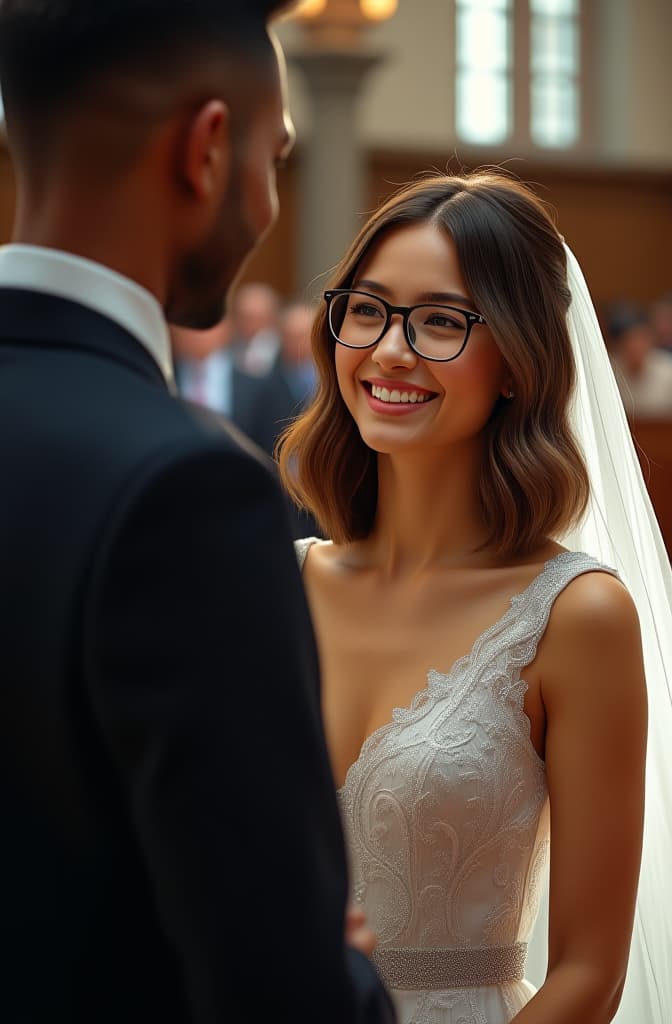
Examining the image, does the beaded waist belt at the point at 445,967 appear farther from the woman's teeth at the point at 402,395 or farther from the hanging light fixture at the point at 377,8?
the hanging light fixture at the point at 377,8

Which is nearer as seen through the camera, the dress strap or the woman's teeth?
the woman's teeth

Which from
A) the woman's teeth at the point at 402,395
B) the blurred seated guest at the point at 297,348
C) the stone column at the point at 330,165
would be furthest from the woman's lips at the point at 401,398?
the stone column at the point at 330,165

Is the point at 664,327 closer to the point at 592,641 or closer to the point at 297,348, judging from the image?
the point at 297,348

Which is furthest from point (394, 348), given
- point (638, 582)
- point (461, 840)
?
point (461, 840)

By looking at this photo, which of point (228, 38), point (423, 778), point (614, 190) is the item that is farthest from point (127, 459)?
point (614, 190)

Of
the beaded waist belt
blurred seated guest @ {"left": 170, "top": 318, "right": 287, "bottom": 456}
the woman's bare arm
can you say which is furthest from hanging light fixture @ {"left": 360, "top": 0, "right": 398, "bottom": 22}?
the beaded waist belt

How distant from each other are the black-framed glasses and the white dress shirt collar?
986 millimetres

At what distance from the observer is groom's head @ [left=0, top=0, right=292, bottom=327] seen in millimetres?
1077

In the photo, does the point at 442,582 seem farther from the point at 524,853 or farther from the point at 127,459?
the point at 127,459

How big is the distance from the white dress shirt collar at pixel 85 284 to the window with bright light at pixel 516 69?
14.2m

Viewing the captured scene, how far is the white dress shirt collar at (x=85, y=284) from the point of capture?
110 cm

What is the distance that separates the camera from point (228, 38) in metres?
1.11

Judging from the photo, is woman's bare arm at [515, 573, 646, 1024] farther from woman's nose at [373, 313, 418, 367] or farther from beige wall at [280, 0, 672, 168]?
beige wall at [280, 0, 672, 168]

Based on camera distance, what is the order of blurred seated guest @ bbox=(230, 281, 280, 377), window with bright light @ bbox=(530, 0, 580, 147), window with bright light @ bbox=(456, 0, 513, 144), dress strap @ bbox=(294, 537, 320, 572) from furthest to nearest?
1. window with bright light @ bbox=(530, 0, 580, 147)
2. window with bright light @ bbox=(456, 0, 513, 144)
3. blurred seated guest @ bbox=(230, 281, 280, 377)
4. dress strap @ bbox=(294, 537, 320, 572)
